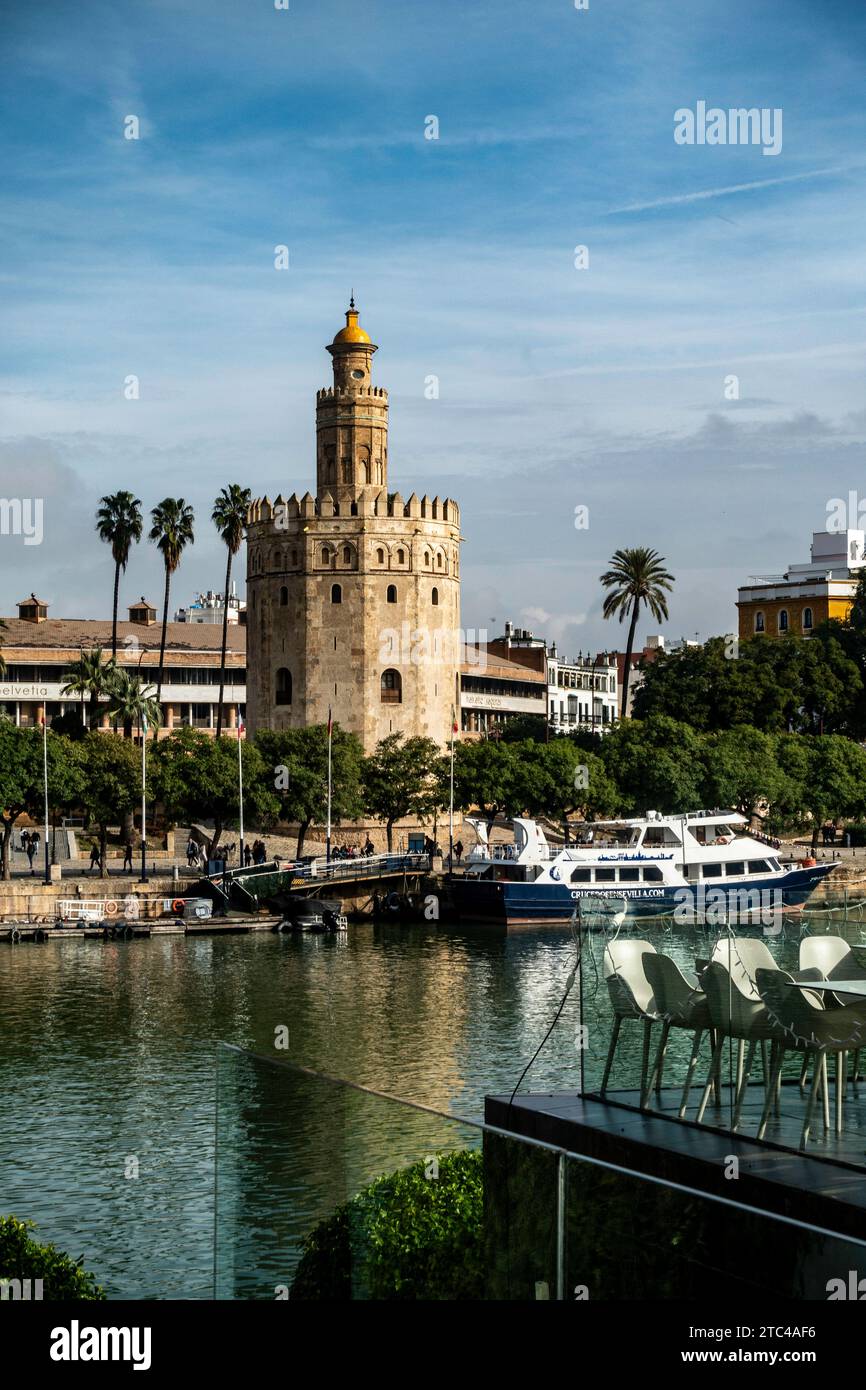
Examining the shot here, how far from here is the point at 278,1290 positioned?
9.30 meters

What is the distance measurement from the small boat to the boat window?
10198 millimetres

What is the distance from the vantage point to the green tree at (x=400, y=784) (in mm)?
71125

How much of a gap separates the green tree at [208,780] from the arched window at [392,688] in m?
15.4

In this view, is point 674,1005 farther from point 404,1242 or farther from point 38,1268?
point 38,1268

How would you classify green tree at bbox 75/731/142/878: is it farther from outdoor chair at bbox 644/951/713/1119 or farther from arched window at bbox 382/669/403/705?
outdoor chair at bbox 644/951/713/1119

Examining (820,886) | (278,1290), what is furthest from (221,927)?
(278,1290)

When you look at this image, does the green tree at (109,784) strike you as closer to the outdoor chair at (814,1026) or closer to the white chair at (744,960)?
the white chair at (744,960)

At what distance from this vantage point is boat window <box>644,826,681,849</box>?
57938 millimetres

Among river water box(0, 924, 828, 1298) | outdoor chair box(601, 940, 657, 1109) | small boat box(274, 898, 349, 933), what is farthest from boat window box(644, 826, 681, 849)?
outdoor chair box(601, 940, 657, 1109)

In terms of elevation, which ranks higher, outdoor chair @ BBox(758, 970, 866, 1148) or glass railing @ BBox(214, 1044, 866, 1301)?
outdoor chair @ BBox(758, 970, 866, 1148)

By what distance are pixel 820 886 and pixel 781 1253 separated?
61177mm

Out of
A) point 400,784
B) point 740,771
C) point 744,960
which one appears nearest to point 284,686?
point 400,784

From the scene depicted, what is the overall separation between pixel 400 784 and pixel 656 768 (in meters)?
10.0

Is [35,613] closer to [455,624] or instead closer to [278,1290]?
[455,624]
